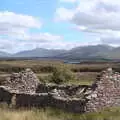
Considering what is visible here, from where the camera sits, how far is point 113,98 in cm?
2414

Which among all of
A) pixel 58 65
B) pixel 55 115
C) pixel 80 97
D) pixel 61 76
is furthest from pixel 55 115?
pixel 58 65

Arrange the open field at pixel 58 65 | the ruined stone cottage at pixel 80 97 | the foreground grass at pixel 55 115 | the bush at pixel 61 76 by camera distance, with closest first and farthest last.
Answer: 1. the foreground grass at pixel 55 115
2. the ruined stone cottage at pixel 80 97
3. the bush at pixel 61 76
4. the open field at pixel 58 65

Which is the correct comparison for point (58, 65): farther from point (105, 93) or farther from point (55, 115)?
point (55, 115)

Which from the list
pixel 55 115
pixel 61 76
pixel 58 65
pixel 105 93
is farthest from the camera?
pixel 58 65

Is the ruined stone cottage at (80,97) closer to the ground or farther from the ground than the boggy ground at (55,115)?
farther from the ground

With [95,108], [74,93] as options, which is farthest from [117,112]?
[74,93]

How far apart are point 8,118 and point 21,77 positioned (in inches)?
412

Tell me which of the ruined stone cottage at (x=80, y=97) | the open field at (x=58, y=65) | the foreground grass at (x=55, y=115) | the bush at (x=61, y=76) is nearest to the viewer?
the foreground grass at (x=55, y=115)

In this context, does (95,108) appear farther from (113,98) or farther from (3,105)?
(3,105)

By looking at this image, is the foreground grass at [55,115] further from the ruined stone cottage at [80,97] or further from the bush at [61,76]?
the bush at [61,76]

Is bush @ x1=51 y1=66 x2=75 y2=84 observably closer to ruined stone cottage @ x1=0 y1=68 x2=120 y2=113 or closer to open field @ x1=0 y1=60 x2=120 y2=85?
open field @ x1=0 y1=60 x2=120 y2=85

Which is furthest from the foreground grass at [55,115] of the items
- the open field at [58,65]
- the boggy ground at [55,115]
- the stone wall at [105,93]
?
the open field at [58,65]

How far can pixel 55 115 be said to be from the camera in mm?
21672

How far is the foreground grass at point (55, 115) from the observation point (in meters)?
20.0
